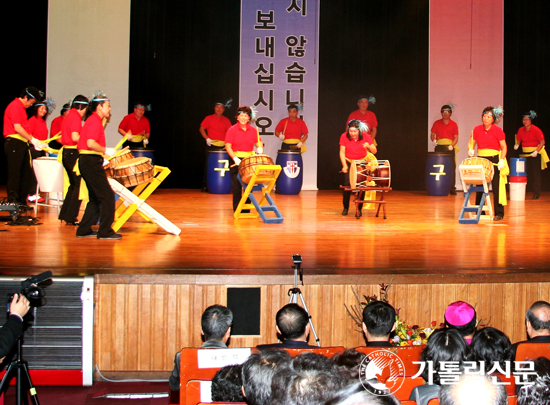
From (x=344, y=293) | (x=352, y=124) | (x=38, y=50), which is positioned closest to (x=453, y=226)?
(x=352, y=124)

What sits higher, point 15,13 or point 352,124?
point 15,13

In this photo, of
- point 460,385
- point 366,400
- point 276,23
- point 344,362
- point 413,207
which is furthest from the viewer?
point 276,23

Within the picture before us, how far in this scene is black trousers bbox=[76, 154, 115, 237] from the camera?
18.2ft

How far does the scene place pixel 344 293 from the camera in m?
4.09

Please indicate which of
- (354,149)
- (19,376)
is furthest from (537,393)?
(354,149)

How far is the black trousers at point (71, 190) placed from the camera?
6295 mm

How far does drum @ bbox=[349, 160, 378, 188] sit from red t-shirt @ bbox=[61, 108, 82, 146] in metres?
3.14

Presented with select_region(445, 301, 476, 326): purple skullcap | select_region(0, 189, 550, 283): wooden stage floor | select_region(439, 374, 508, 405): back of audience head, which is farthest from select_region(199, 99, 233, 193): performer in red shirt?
select_region(439, 374, 508, 405): back of audience head

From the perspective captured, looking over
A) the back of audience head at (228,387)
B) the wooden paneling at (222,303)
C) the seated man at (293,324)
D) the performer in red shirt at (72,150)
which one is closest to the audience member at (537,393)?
the back of audience head at (228,387)

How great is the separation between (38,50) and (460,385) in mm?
10304

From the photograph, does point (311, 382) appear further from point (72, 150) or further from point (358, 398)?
point (72, 150)

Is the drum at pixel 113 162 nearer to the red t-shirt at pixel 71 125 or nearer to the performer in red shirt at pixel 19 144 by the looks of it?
the red t-shirt at pixel 71 125

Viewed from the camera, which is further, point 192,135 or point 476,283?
point 192,135

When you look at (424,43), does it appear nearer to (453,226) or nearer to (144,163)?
(453,226)
